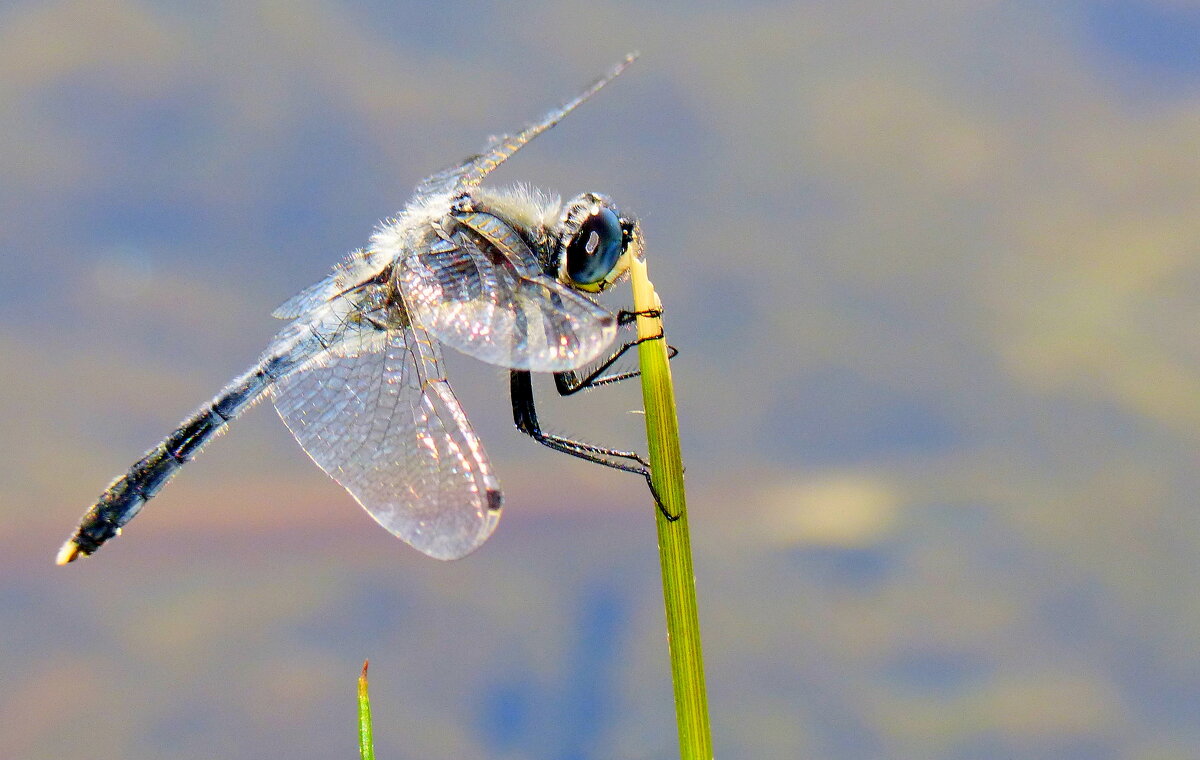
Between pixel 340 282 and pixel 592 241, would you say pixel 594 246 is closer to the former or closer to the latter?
pixel 592 241

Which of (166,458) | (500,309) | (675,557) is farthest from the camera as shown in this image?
(166,458)

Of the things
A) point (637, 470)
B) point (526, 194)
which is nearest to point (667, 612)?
point (637, 470)

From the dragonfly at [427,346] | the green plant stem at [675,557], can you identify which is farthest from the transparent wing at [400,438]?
the green plant stem at [675,557]

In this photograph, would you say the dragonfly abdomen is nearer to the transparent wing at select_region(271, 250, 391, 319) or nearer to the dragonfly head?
the transparent wing at select_region(271, 250, 391, 319)

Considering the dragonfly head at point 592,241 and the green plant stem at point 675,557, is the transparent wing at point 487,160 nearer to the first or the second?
the dragonfly head at point 592,241

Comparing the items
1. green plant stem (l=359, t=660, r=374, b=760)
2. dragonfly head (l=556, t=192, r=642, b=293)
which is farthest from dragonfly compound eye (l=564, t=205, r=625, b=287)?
green plant stem (l=359, t=660, r=374, b=760)

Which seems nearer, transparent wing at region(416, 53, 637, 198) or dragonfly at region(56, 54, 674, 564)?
dragonfly at region(56, 54, 674, 564)

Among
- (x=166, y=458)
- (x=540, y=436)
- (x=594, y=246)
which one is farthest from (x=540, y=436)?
(x=166, y=458)
